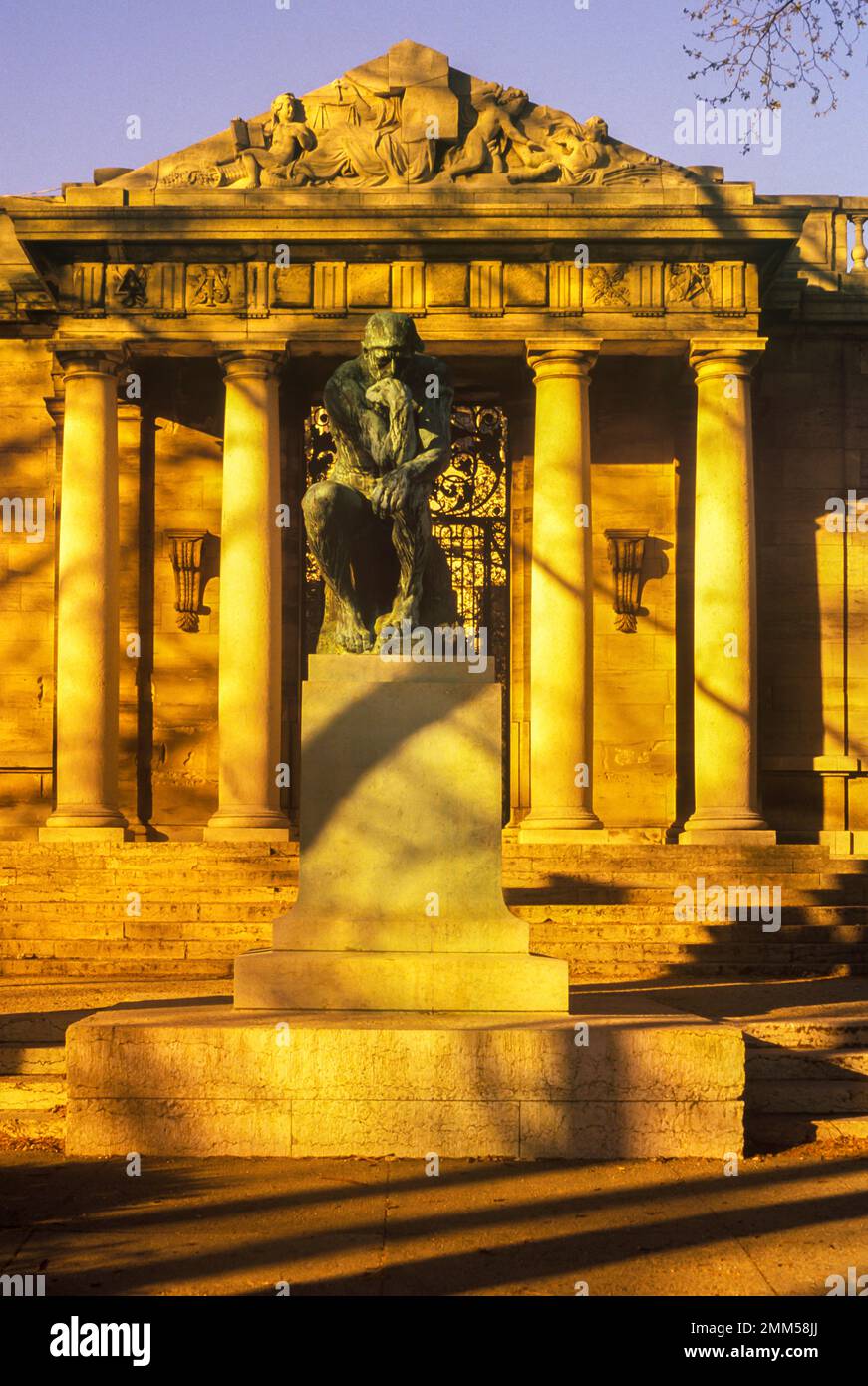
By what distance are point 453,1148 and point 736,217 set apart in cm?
1971

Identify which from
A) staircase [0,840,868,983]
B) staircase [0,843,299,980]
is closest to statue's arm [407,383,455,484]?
staircase [0,840,868,983]

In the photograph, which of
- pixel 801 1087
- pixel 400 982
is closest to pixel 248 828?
pixel 400 982

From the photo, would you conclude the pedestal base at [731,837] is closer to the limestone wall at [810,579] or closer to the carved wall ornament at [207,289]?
the limestone wall at [810,579]

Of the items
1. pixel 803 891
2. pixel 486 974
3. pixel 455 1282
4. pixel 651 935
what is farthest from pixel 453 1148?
pixel 803 891

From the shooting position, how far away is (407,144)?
2841 cm

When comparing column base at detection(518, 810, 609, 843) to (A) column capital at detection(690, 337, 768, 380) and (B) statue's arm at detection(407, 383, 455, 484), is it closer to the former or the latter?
(A) column capital at detection(690, 337, 768, 380)

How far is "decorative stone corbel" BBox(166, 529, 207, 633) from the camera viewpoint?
30.1 m

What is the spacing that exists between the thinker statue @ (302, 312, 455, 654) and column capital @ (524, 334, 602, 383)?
14.8 metres

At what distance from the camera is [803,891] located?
2284cm

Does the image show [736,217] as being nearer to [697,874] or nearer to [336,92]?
[336,92]

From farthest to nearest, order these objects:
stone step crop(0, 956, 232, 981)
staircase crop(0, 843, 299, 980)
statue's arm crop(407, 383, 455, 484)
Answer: staircase crop(0, 843, 299, 980), stone step crop(0, 956, 232, 981), statue's arm crop(407, 383, 455, 484)

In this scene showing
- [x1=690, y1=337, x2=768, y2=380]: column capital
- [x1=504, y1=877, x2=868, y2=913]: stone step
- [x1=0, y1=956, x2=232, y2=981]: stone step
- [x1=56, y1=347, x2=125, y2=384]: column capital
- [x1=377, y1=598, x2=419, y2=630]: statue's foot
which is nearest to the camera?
[x1=377, y1=598, x2=419, y2=630]: statue's foot

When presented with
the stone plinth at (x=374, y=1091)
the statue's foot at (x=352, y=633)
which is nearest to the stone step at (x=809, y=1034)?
the stone plinth at (x=374, y=1091)

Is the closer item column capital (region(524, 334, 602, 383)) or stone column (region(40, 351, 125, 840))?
stone column (region(40, 351, 125, 840))
